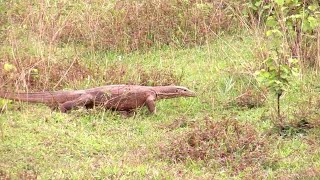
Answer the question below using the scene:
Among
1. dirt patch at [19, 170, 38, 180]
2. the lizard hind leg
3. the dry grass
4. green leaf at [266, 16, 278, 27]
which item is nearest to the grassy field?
dirt patch at [19, 170, 38, 180]

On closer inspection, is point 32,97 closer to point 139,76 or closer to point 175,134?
point 139,76

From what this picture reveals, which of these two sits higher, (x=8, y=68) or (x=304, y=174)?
(x=8, y=68)

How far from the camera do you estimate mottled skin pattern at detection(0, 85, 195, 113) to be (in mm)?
7062

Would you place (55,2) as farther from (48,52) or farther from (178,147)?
(178,147)

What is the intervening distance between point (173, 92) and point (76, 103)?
1.05 m

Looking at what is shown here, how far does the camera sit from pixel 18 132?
6273mm

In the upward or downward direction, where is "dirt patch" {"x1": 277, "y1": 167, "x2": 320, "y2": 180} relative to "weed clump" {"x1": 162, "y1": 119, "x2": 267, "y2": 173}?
downward

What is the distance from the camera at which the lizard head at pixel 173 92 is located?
290 inches

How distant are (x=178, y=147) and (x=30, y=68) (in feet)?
7.78

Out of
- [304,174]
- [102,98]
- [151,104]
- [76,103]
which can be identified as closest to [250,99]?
[151,104]

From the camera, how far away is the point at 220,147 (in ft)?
19.0

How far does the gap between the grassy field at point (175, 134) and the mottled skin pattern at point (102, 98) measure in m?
0.09

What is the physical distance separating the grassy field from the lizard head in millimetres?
131

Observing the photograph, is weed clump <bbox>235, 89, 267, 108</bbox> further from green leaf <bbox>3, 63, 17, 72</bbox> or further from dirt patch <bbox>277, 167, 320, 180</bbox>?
green leaf <bbox>3, 63, 17, 72</bbox>
